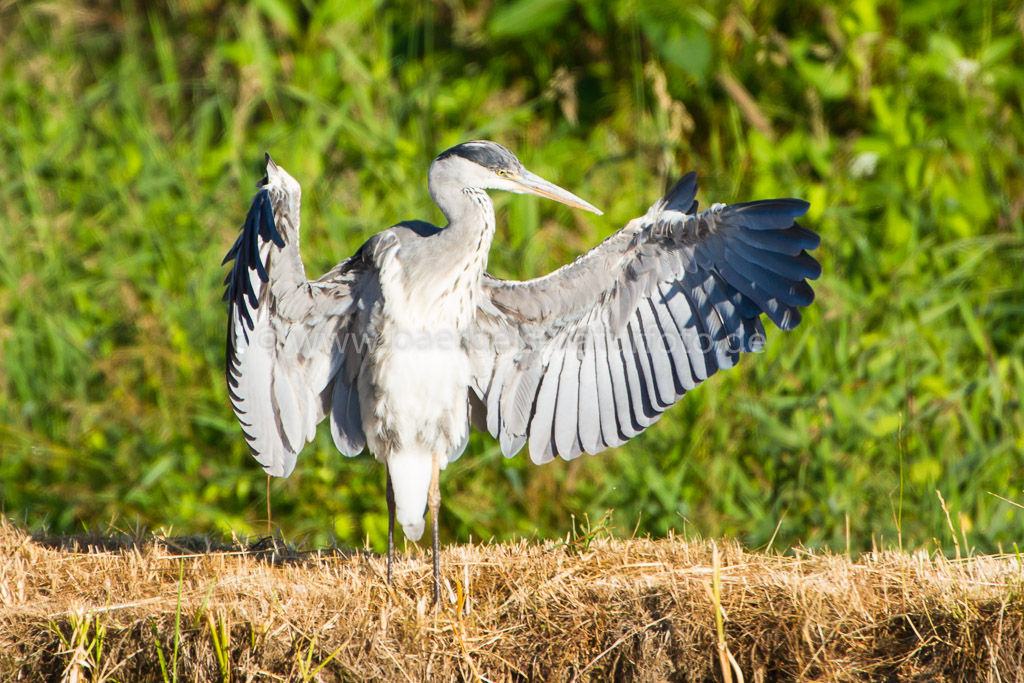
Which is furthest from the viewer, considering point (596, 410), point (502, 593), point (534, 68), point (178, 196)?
point (534, 68)

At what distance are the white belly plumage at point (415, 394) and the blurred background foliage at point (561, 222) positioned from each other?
1018mm

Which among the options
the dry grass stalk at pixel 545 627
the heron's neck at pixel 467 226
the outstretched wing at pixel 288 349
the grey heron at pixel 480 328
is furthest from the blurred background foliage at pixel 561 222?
the heron's neck at pixel 467 226

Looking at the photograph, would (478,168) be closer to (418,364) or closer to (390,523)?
(418,364)

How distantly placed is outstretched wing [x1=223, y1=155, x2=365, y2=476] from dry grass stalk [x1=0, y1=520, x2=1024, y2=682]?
62 cm

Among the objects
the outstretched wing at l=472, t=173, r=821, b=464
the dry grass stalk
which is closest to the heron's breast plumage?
the outstretched wing at l=472, t=173, r=821, b=464

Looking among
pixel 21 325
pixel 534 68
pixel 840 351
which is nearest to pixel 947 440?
pixel 840 351

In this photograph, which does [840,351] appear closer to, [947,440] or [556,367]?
[947,440]

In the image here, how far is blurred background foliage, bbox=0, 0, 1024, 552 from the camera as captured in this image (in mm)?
4340

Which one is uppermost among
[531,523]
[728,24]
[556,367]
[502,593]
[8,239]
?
[728,24]

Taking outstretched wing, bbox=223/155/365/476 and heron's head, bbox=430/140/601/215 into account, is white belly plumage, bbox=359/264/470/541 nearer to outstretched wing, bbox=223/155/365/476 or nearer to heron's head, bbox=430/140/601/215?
outstretched wing, bbox=223/155/365/476

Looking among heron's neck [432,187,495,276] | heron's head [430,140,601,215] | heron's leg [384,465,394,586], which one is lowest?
heron's leg [384,465,394,586]

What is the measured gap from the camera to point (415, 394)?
3119 millimetres

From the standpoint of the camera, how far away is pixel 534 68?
6125 mm

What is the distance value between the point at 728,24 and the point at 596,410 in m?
3.28
